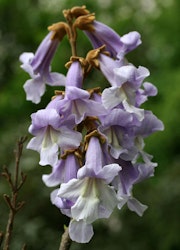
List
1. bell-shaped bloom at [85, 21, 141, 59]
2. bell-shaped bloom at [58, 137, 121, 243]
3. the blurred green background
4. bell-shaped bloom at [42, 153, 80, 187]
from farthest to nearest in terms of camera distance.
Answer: the blurred green background → bell-shaped bloom at [85, 21, 141, 59] → bell-shaped bloom at [42, 153, 80, 187] → bell-shaped bloom at [58, 137, 121, 243]

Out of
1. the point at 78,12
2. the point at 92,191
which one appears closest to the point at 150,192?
the point at 78,12

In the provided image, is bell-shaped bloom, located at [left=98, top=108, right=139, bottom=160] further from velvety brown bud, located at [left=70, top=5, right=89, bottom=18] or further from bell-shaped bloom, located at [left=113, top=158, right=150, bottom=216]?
velvety brown bud, located at [left=70, top=5, right=89, bottom=18]

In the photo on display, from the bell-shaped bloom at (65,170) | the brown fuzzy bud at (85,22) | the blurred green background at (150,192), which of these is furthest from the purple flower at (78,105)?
the blurred green background at (150,192)

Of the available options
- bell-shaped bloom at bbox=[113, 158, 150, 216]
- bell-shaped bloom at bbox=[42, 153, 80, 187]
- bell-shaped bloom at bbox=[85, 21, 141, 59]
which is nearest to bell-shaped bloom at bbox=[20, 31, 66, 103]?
bell-shaped bloom at bbox=[85, 21, 141, 59]

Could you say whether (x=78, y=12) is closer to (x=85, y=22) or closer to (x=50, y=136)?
(x=85, y=22)

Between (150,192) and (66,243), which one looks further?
(150,192)
